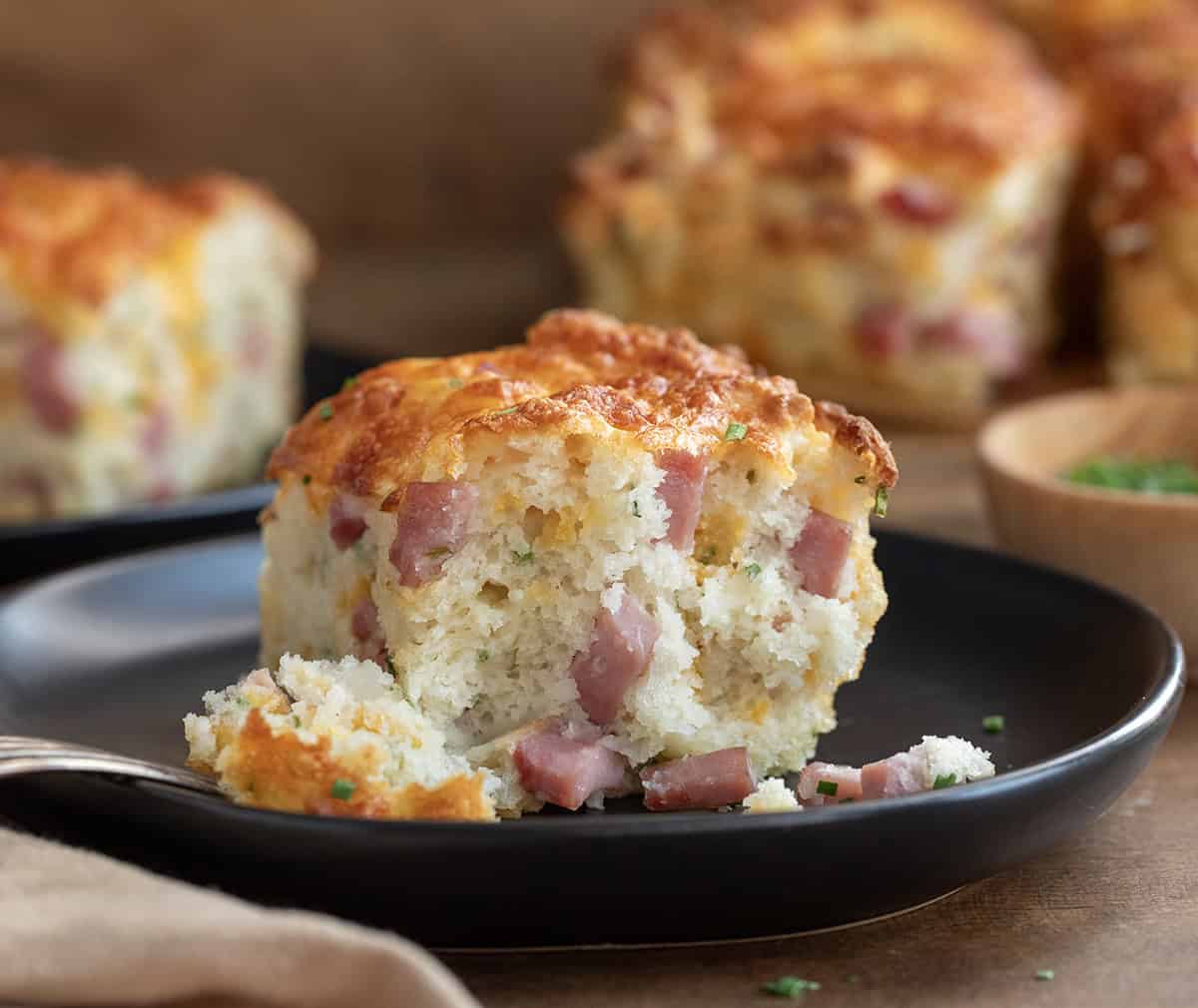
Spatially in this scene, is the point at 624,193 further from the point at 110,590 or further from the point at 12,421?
the point at 110,590

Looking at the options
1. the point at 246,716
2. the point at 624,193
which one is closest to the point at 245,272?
the point at 624,193

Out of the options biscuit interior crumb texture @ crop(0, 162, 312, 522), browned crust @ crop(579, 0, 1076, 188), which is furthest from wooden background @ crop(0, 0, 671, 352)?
biscuit interior crumb texture @ crop(0, 162, 312, 522)

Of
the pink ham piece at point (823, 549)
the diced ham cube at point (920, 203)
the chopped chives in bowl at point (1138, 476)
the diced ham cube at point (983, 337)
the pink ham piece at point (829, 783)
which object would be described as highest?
the diced ham cube at point (920, 203)

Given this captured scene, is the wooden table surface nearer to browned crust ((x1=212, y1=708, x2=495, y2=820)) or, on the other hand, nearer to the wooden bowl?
browned crust ((x1=212, y1=708, x2=495, y2=820))

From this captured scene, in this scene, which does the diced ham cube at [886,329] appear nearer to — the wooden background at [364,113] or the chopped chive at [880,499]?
the wooden background at [364,113]

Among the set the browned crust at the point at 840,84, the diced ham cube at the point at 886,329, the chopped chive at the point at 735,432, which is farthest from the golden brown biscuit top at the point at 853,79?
the chopped chive at the point at 735,432

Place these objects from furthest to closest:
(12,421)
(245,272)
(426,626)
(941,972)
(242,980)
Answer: (245,272) → (12,421) → (426,626) → (941,972) → (242,980)

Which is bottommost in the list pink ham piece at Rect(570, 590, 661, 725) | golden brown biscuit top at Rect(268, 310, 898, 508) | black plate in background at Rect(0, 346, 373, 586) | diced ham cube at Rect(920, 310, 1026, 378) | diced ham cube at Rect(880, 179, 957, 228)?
black plate in background at Rect(0, 346, 373, 586)
